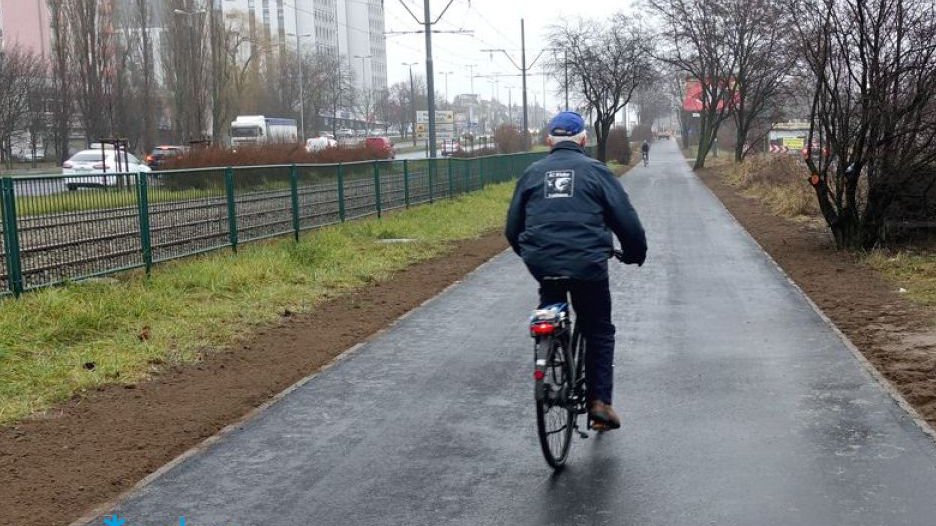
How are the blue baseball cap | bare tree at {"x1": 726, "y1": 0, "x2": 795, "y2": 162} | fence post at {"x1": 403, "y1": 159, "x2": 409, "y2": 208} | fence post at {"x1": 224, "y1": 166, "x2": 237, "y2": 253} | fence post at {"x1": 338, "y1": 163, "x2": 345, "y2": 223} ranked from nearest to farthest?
the blue baseball cap < fence post at {"x1": 224, "y1": 166, "x2": 237, "y2": 253} < fence post at {"x1": 338, "y1": 163, "x2": 345, "y2": 223} < fence post at {"x1": 403, "y1": 159, "x2": 409, "y2": 208} < bare tree at {"x1": 726, "y1": 0, "x2": 795, "y2": 162}

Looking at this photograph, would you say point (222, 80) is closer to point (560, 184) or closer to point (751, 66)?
point (751, 66)

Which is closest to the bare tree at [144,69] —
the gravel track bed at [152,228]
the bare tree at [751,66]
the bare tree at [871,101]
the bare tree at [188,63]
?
the bare tree at [188,63]

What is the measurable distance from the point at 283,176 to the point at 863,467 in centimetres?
1163

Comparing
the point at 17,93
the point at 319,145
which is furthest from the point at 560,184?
the point at 17,93

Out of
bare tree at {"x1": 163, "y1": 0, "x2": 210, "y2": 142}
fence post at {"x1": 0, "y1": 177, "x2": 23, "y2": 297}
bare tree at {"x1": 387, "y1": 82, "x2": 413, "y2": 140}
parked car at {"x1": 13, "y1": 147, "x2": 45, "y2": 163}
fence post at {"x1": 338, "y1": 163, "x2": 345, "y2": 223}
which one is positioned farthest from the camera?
bare tree at {"x1": 387, "y1": 82, "x2": 413, "y2": 140}

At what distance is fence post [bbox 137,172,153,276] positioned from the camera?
451 inches

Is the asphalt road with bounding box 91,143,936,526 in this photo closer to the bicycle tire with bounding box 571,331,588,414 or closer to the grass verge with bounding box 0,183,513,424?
the bicycle tire with bounding box 571,331,588,414

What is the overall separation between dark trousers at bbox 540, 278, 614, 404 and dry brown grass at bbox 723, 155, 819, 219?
16.9 meters

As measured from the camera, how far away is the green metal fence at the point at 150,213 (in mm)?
9391

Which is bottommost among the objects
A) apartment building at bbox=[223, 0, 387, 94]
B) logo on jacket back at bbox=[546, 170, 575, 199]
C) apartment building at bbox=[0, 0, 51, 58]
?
logo on jacket back at bbox=[546, 170, 575, 199]

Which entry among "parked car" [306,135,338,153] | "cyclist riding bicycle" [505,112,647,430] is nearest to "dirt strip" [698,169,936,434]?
"cyclist riding bicycle" [505,112,647,430]

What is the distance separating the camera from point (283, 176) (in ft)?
50.4

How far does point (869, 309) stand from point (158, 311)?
676 centimetres

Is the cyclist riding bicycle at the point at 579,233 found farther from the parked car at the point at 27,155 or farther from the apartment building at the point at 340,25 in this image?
the apartment building at the point at 340,25
